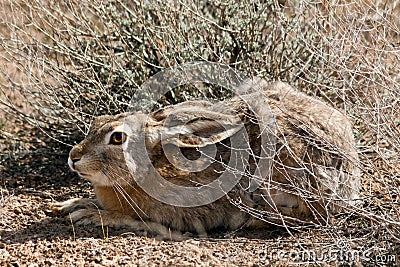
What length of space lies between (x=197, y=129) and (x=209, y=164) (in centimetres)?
28

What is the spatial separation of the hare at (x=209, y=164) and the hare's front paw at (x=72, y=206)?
169 mm

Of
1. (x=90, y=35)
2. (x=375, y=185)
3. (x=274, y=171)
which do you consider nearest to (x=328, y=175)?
(x=274, y=171)

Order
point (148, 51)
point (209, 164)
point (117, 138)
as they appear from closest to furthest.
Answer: point (117, 138), point (209, 164), point (148, 51)

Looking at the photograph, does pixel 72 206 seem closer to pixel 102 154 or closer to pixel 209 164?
pixel 102 154

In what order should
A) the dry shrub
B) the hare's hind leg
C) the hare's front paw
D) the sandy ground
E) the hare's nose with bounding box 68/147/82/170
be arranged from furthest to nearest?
the dry shrub → the hare's front paw → the hare's hind leg → the hare's nose with bounding box 68/147/82/170 → the sandy ground

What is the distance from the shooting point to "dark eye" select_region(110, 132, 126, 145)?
4.90 m

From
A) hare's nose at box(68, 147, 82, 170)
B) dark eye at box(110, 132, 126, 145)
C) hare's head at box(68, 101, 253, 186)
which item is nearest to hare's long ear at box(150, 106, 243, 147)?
hare's head at box(68, 101, 253, 186)

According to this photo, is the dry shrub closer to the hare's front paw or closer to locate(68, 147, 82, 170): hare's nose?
the hare's front paw

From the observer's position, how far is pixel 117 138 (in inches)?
193

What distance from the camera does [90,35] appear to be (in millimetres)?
6000

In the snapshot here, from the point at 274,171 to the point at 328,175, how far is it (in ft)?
1.27

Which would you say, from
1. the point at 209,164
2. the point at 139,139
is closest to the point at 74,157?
the point at 139,139

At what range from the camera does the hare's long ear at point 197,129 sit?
16.3 feet

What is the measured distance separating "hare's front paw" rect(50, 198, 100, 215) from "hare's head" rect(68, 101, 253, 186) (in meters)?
0.40
